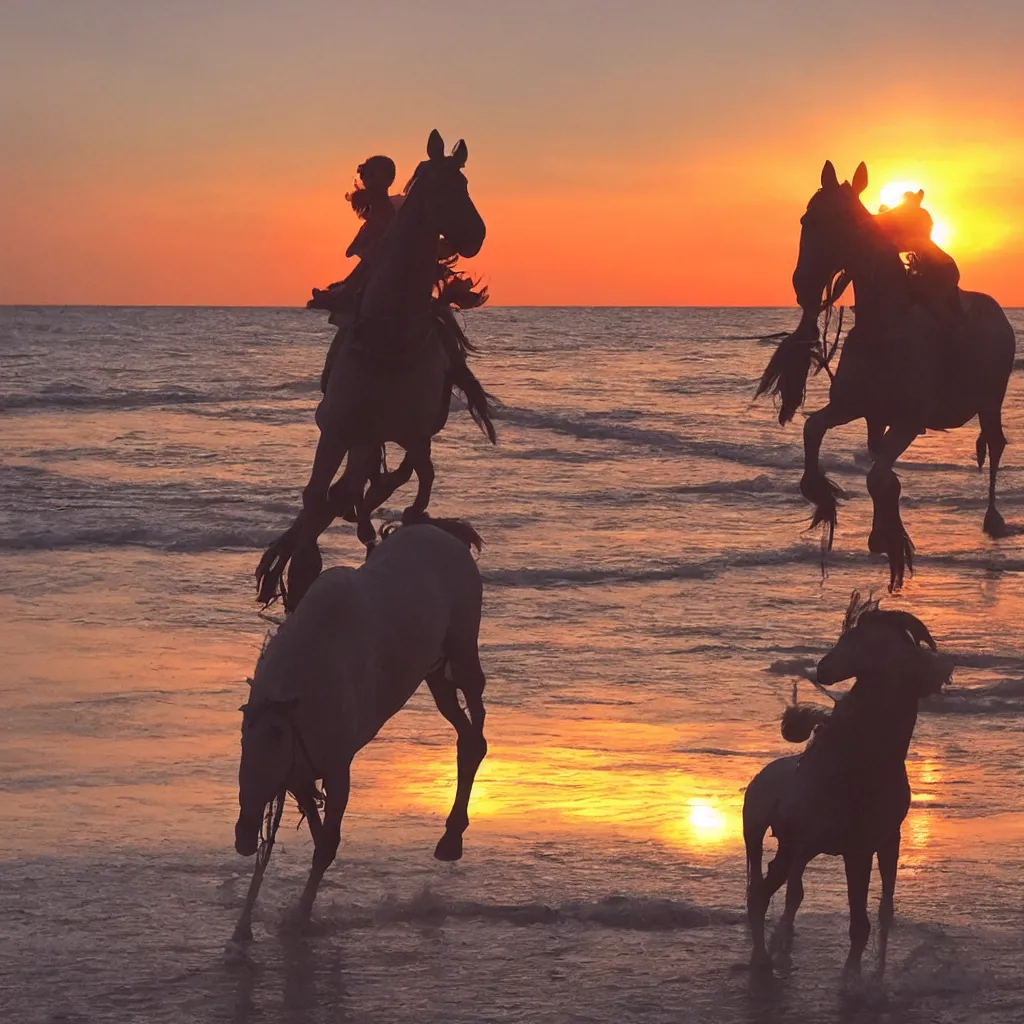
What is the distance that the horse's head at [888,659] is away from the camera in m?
6.66

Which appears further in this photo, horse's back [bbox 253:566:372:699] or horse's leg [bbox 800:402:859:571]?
horse's leg [bbox 800:402:859:571]

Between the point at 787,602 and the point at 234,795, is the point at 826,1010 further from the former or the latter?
the point at 787,602

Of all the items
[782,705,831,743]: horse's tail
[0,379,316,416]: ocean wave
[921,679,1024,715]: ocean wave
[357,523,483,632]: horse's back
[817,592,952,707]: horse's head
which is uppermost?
[817,592,952,707]: horse's head

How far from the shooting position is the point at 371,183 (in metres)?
9.55

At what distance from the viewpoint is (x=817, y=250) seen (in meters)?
10.2

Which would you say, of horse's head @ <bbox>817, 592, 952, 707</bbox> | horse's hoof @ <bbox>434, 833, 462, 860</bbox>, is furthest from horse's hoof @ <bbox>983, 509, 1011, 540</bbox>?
horse's head @ <bbox>817, 592, 952, 707</bbox>

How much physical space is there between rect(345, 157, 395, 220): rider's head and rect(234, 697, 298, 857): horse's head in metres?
3.21

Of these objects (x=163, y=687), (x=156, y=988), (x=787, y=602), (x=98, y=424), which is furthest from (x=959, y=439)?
(x=156, y=988)

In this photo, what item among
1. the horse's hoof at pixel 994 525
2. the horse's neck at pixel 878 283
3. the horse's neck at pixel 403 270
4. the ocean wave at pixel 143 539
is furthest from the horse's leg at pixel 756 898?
the horse's hoof at pixel 994 525

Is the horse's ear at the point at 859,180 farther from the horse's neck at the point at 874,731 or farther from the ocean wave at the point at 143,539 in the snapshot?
the ocean wave at the point at 143,539

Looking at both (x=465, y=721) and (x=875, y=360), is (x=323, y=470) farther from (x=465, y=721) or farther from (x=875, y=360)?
(x=875, y=360)

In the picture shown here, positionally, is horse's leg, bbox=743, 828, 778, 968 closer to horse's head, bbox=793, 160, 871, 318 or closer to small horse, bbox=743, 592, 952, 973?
small horse, bbox=743, 592, 952, 973

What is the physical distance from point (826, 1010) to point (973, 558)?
13.5 meters

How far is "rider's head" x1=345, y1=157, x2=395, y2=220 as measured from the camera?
31.2 feet
